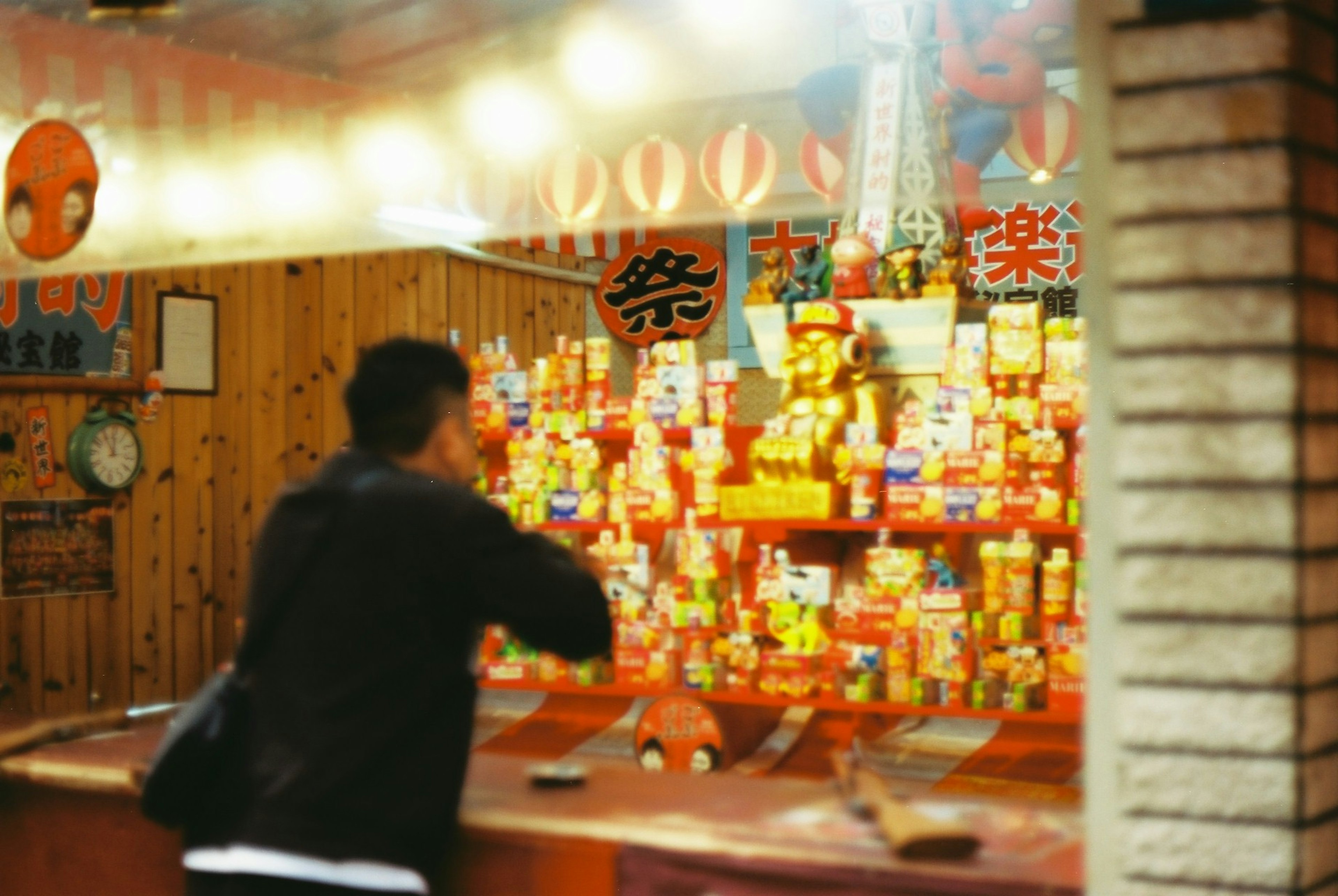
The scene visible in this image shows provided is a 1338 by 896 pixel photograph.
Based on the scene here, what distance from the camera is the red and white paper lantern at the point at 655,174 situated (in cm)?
425

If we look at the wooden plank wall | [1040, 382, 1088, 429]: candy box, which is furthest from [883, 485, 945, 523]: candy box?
the wooden plank wall

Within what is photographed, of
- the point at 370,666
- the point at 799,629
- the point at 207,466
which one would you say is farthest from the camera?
the point at 207,466

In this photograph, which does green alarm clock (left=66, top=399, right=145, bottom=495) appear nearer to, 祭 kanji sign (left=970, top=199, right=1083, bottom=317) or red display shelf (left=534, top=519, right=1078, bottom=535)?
red display shelf (left=534, top=519, right=1078, bottom=535)

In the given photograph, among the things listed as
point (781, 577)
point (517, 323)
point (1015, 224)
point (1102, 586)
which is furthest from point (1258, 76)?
point (517, 323)

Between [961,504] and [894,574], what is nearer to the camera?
[961,504]

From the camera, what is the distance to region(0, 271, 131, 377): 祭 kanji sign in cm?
597

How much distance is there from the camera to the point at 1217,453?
60.8 inches

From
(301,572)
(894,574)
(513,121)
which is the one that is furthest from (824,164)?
(301,572)

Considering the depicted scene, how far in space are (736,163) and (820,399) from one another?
1484 millimetres

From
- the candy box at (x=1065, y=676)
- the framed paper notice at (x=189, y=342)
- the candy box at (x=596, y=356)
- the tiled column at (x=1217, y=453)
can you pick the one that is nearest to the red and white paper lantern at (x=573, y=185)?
the candy box at (x=596, y=356)

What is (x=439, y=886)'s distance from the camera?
2.33 metres

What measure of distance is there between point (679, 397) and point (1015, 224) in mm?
3553

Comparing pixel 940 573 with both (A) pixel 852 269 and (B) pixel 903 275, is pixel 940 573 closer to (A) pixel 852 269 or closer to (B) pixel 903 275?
(B) pixel 903 275

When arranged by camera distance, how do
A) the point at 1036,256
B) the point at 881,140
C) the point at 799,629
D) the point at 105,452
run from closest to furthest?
the point at 881,140 → the point at 799,629 → the point at 105,452 → the point at 1036,256
